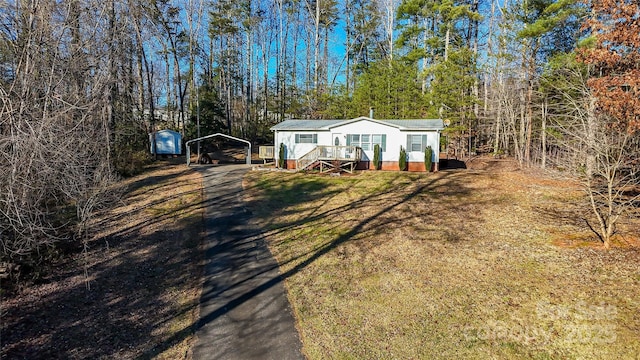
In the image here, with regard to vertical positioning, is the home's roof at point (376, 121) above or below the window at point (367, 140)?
above

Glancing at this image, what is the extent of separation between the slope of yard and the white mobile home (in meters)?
11.1

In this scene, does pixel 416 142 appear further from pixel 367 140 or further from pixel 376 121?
pixel 367 140

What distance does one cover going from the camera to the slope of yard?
21.4 ft

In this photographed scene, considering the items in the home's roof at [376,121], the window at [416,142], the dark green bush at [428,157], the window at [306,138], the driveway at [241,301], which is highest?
the home's roof at [376,121]

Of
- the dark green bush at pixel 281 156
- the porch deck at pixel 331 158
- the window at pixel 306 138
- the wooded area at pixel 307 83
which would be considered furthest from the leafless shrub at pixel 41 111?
the window at pixel 306 138

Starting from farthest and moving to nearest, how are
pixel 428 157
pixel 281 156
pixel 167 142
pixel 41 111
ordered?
pixel 167 142
pixel 281 156
pixel 428 157
pixel 41 111

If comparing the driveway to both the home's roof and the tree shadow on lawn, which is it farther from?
the home's roof

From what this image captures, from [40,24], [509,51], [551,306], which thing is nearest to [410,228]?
[551,306]

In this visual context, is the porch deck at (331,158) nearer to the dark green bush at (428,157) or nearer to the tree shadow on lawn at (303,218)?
the tree shadow on lawn at (303,218)

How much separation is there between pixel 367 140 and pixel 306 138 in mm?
4215

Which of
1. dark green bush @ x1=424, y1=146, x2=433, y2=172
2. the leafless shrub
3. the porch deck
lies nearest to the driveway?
the leafless shrub

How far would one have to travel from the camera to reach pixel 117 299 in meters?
8.23

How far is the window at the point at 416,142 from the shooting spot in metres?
21.7

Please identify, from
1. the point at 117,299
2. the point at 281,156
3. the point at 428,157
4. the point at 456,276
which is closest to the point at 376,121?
the point at 428,157
